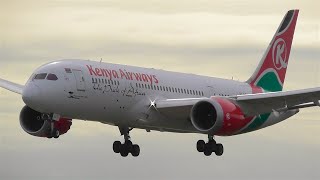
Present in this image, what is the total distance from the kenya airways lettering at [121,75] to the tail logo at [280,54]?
14847 mm

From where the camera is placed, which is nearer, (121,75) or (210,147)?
(121,75)

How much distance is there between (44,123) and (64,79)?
288 inches

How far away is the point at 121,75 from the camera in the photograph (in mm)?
71438

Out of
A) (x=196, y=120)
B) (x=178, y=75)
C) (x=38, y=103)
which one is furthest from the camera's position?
(x=178, y=75)

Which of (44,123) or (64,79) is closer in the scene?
(64,79)

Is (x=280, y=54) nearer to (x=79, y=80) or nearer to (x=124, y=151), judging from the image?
(x=124, y=151)

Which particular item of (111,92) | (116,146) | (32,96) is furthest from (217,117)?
(32,96)

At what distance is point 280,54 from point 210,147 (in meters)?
13.9

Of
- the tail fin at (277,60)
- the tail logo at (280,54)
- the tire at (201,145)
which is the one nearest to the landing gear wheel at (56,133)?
the tire at (201,145)

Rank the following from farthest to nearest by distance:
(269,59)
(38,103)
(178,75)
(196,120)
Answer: (269,59)
(178,75)
(196,120)
(38,103)

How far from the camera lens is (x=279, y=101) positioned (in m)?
74.0

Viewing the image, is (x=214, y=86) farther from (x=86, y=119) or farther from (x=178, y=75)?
(x=86, y=119)

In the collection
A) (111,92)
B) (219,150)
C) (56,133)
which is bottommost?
(219,150)

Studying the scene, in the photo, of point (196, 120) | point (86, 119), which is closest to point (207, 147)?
point (196, 120)
